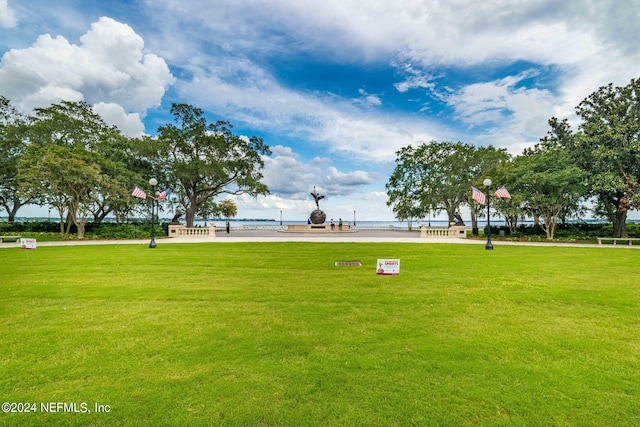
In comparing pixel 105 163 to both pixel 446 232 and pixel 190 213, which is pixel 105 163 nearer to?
pixel 190 213

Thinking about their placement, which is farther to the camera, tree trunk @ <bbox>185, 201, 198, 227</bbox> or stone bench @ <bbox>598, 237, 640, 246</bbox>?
tree trunk @ <bbox>185, 201, 198, 227</bbox>

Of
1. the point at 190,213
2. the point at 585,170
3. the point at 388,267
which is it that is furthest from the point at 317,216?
the point at 388,267

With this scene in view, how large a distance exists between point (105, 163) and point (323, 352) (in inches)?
1234

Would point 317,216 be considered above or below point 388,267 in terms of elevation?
above

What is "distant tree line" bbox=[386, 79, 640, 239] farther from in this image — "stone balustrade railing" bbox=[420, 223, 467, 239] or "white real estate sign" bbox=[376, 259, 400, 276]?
"white real estate sign" bbox=[376, 259, 400, 276]

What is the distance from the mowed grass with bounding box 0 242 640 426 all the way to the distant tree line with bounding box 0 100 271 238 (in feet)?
71.0

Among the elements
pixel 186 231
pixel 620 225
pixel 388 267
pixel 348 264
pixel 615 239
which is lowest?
pixel 348 264

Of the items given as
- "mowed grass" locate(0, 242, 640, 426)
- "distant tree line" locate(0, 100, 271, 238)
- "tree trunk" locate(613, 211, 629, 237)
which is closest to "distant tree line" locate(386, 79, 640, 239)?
"tree trunk" locate(613, 211, 629, 237)

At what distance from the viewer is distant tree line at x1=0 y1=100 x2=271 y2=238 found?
25422mm

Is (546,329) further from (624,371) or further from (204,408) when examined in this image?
(204,408)

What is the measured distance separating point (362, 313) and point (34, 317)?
5983mm

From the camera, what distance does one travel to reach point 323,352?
4195 mm

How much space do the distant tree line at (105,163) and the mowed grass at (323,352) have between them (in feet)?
71.0

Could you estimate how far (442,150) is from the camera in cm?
4075
